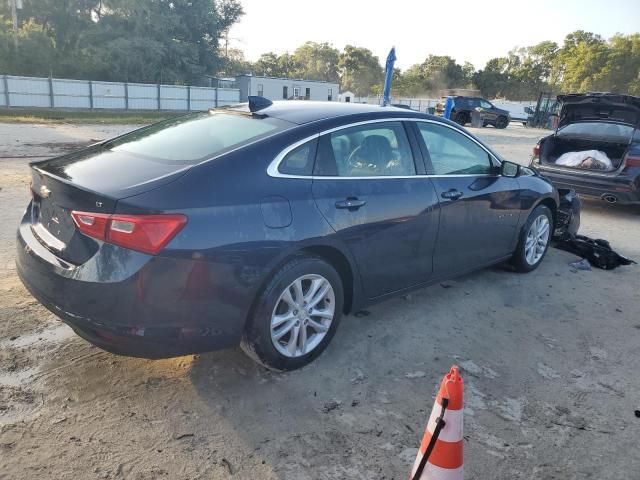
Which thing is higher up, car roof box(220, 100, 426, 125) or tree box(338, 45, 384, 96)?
tree box(338, 45, 384, 96)

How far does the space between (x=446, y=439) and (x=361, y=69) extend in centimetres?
7962

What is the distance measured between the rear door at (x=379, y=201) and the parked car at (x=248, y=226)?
1 cm

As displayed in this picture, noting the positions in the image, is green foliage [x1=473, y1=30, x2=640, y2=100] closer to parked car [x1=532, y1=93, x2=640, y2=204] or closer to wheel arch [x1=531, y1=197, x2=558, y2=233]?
parked car [x1=532, y1=93, x2=640, y2=204]

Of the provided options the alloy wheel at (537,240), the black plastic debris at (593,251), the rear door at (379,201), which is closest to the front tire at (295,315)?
the rear door at (379,201)

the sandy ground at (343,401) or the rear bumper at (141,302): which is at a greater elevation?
the rear bumper at (141,302)

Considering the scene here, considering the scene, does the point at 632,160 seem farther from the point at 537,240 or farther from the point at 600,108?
the point at 537,240

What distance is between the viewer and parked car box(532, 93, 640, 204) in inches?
303

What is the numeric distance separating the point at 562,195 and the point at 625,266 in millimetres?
1052

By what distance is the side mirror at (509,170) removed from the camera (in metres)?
4.66

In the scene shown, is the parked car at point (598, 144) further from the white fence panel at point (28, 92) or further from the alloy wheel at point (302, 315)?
the white fence panel at point (28, 92)

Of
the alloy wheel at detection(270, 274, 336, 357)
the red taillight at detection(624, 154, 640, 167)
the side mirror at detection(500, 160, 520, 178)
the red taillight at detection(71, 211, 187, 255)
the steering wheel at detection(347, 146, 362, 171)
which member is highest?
the steering wheel at detection(347, 146, 362, 171)

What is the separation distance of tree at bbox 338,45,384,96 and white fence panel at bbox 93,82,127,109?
165ft

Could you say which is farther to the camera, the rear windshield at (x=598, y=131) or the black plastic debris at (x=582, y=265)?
the rear windshield at (x=598, y=131)

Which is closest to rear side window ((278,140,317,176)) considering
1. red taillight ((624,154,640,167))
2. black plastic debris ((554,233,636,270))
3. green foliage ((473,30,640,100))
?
black plastic debris ((554,233,636,270))
